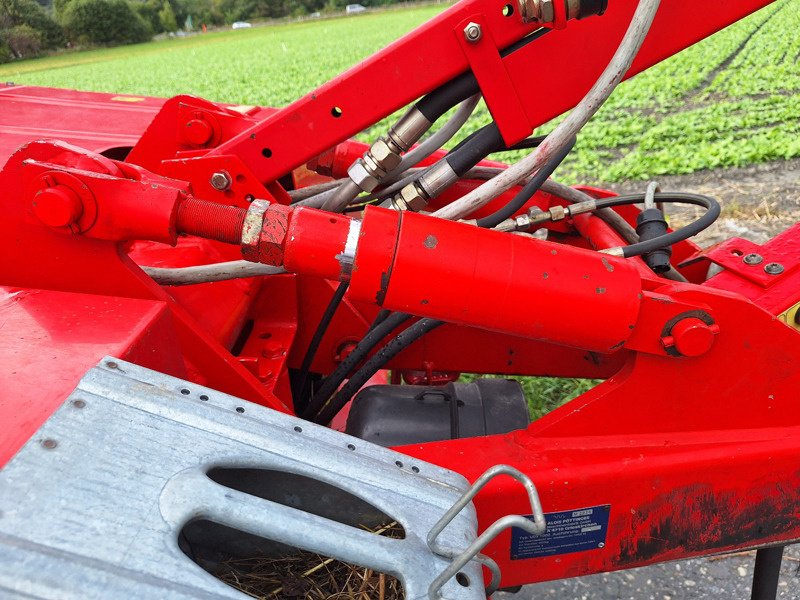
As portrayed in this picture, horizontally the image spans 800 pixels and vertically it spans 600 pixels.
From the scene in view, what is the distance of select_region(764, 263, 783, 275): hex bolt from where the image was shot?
5.84ft

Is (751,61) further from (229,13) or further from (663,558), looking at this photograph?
(229,13)

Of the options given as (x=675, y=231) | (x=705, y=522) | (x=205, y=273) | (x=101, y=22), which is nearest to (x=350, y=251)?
(x=205, y=273)

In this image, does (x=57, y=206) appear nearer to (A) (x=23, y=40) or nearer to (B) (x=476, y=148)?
(B) (x=476, y=148)

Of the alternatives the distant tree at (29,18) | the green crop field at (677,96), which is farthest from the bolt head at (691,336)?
the distant tree at (29,18)

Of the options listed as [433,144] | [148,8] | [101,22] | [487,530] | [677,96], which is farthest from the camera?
[148,8]

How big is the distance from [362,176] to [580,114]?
1.98 ft

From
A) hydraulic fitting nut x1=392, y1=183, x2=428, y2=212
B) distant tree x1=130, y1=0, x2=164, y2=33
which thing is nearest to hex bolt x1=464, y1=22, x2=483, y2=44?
hydraulic fitting nut x1=392, y1=183, x2=428, y2=212

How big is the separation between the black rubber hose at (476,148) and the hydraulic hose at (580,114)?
0.13m

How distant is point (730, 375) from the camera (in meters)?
1.55

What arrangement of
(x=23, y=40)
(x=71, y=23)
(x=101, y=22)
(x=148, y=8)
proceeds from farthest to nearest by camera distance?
1. (x=148, y=8)
2. (x=101, y=22)
3. (x=71, y=23)
4. (x=23, y=40)

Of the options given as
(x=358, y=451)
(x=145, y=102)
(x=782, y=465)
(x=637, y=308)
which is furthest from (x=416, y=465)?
(x=145, y=102)

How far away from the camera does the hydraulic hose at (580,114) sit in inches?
56.8

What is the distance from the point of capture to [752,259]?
184 centimetres

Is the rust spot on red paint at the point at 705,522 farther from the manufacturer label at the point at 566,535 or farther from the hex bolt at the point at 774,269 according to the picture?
the hex bolt at the point at 774,269
